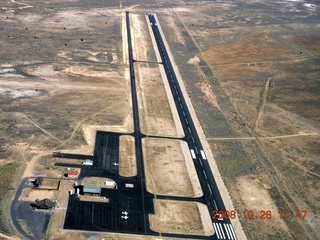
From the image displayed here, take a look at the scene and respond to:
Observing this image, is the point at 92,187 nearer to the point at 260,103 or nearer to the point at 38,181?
the point at 38,181

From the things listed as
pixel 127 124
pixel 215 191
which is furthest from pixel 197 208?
pixel 127 124

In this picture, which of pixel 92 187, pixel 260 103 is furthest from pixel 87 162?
pixel 260 103

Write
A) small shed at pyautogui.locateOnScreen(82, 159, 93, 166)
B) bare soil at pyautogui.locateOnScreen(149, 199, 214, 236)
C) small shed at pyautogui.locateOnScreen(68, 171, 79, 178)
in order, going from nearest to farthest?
bare soil at pyautogui.locateOnScreen(149, 199, 214, 236), small shed at pyautogui.locateOnScreen(68, 171, 79, 178), small shed at pyautogui.locateOnScreen(82, 159, 93, 166)

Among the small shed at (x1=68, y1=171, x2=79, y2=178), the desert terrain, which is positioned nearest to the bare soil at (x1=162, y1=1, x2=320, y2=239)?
the desert terrain

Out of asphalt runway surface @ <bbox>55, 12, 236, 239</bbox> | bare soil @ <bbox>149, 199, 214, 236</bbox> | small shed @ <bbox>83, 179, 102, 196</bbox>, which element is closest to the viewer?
asphalt runway surface @ <bbox>55, 12, 236, 239</bbox>
